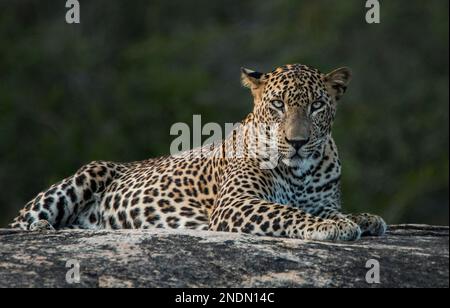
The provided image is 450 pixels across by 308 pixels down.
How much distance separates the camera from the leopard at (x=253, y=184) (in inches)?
477

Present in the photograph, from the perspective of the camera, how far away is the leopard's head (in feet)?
40.8

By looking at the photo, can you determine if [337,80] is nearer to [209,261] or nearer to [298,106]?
[298,106]

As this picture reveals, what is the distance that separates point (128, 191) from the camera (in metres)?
14.0

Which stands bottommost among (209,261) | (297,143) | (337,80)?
(209,261)

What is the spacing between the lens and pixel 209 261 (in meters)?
10.5

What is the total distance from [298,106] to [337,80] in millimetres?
710

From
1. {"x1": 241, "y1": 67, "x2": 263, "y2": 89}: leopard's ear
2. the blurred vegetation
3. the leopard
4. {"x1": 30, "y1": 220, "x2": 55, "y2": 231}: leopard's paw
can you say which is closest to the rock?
the leopard

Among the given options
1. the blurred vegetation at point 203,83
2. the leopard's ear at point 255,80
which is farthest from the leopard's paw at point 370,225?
the blurred vegetation at point 203,83

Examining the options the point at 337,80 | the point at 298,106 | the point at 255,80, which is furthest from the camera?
the point at 255,80

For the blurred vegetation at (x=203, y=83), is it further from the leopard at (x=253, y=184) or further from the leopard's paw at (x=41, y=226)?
the leopard's paw at (x=41, y=226)

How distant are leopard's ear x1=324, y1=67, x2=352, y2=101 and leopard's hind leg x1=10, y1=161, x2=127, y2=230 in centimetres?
321

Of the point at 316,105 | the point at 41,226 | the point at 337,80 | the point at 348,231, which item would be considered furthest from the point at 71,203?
the point at 348,231

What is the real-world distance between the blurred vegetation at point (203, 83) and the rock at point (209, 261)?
65.4 ft
